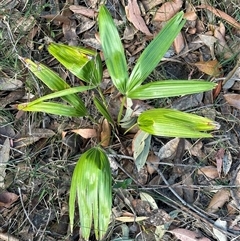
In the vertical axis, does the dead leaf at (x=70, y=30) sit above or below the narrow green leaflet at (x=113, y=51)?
below

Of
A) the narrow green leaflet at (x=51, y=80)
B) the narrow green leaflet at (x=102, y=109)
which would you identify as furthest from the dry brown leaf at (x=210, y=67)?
the narrow green leaflet at (x=51, y=80)

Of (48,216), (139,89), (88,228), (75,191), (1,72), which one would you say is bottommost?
(48,216)

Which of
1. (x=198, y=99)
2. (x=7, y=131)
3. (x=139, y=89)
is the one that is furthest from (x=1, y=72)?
(x=198, y=99)

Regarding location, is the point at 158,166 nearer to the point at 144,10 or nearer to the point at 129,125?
the point at 129,125

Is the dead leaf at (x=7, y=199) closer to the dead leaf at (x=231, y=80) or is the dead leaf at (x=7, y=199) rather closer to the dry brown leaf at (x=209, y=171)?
the dry brown leaf at (x=209, y=171)

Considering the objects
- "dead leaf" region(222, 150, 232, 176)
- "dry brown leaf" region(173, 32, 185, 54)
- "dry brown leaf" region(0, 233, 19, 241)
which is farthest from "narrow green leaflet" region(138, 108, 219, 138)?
"dry brown leaf" region(0, 233, 19, 241)

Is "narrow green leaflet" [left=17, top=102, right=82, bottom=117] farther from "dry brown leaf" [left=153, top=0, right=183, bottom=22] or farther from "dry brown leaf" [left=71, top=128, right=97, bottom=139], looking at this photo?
"dry brown leaf" [left=153, top=0, right=183, bottom=22]
